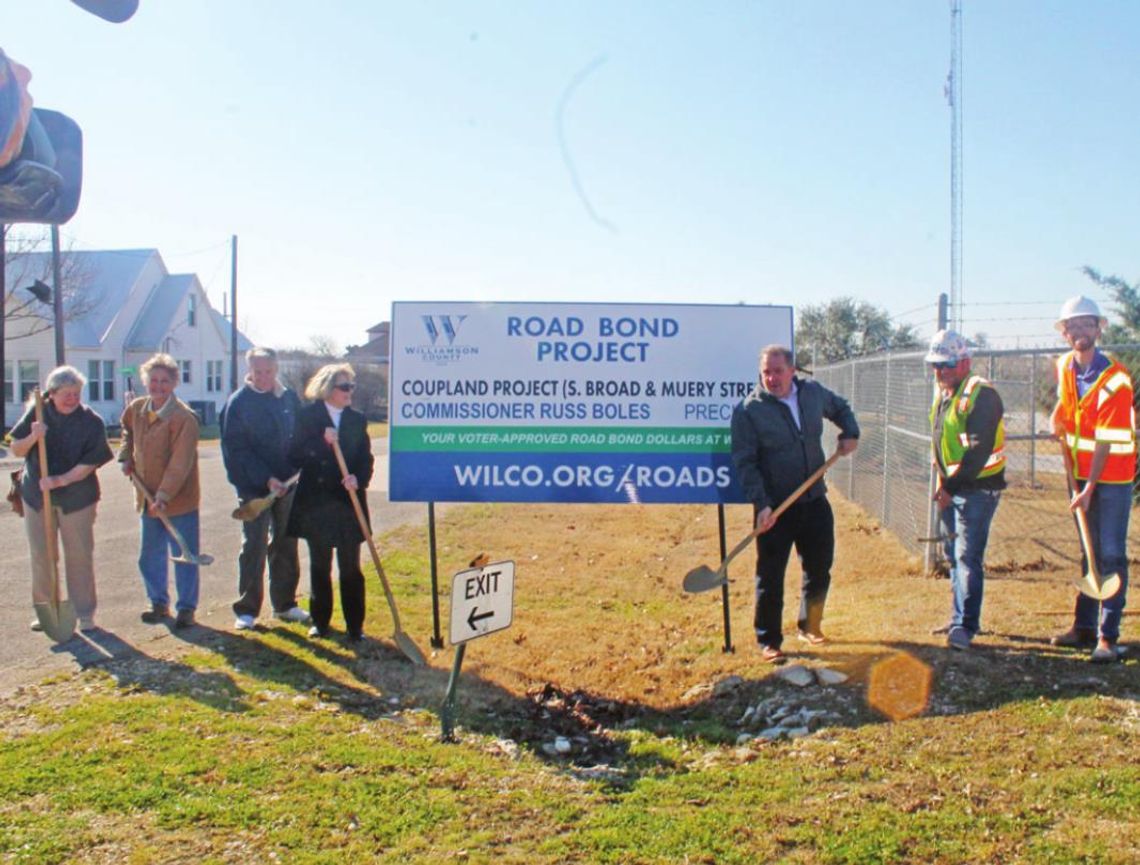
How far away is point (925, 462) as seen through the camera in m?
9.09

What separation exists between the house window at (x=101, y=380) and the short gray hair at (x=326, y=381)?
33008mm

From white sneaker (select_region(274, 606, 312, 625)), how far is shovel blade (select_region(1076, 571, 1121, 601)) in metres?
5.00

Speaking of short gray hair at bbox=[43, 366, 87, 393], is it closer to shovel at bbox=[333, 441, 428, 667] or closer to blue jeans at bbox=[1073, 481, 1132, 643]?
shovel at bbox=[333, 441, 428, 667]

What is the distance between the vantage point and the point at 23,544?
35.4 feet

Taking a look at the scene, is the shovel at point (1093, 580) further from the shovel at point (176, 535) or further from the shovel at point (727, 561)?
the shovel at point (176, 535)

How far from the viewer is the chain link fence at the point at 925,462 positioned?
888 cm

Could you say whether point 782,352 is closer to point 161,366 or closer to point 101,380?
point 161,366

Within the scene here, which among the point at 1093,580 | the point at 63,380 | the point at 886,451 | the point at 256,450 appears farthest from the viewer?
the point at 886,451

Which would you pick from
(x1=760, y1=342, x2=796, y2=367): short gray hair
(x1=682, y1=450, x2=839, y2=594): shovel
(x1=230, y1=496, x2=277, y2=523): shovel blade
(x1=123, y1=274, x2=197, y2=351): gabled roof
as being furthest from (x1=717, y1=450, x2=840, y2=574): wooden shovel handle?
(x1=123, y1=274, x2=197, y2=351): gabled roof

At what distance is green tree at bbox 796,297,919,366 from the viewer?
98.0 ft

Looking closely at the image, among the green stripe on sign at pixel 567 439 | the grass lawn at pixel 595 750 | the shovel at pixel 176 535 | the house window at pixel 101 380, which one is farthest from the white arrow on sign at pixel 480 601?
the house window at pixel 101 380

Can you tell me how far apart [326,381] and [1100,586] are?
15.3 ft

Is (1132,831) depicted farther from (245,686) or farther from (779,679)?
(245,686)

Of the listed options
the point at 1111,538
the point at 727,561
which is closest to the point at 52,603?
the point at 727,561
